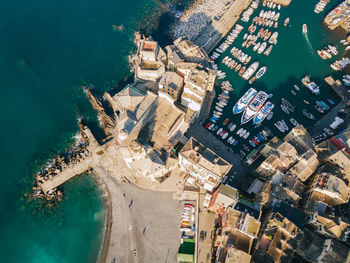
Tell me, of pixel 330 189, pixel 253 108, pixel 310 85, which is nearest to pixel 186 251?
pixel 330 189

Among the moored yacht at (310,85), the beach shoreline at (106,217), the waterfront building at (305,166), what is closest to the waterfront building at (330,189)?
the waterfront building at (305,166)

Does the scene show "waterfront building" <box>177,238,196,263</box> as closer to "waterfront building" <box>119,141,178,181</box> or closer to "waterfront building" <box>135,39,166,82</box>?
"waterfront building" <box>119,141,178,181</box>

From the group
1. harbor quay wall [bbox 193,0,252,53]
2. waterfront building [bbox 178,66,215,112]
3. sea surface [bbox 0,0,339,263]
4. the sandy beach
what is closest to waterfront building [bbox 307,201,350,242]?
the sandy beach

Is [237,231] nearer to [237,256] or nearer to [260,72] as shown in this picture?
[237,256]

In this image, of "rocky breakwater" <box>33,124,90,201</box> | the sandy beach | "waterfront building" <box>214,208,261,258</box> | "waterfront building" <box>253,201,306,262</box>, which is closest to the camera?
"waterfront building" <box>253,201,306,262</box>

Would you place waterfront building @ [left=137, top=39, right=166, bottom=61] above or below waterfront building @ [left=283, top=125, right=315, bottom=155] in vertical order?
below

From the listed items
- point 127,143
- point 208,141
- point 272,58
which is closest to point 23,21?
point 127,143
